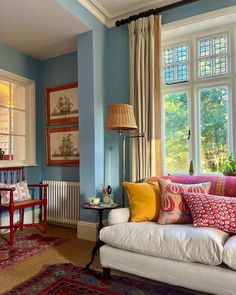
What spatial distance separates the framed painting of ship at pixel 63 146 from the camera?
3525 millimetres

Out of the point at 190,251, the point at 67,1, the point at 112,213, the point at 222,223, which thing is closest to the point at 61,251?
the point at 112,213

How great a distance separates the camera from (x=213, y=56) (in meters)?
2.84

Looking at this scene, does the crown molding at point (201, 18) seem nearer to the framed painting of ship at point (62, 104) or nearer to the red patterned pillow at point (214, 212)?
the framed painting of ship at point (62, 104)

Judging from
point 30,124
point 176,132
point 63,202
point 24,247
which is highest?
point 30,124

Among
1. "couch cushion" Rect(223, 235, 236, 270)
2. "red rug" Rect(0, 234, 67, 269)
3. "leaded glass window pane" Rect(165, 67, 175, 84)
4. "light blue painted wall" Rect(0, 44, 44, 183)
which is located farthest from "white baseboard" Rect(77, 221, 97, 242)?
"leaded glass window pane" Rect(165, 67, 175, 84)

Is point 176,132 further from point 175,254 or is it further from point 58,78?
point 58,78

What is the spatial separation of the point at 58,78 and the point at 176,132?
2044 mm

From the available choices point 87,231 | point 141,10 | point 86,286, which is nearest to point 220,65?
point 141,10

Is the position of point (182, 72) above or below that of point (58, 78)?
below

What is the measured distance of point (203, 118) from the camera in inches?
113

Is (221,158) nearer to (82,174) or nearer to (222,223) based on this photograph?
(222,223)

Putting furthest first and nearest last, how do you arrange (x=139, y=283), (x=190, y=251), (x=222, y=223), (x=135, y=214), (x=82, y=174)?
(x=82, y=174), (x=135, y=214), (x=139, y=283), (x=222, y=223), (x=190, y=251)

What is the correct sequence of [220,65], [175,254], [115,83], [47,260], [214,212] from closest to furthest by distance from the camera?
[175,254] < [214,212] < [47,260] < [220,65] < [115,83]

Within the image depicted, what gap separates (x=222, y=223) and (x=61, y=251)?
169cm
